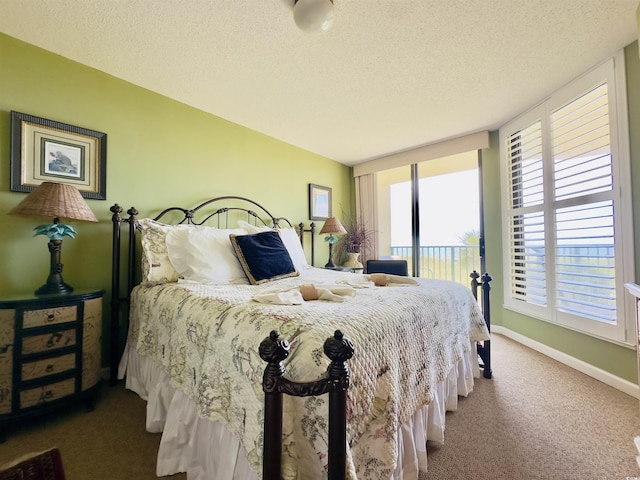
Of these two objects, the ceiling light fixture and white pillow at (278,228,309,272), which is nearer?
the ceiling light fixture

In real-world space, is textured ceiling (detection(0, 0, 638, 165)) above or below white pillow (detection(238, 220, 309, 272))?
above

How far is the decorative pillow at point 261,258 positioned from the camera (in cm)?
204

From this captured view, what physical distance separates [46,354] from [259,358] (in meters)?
1.51

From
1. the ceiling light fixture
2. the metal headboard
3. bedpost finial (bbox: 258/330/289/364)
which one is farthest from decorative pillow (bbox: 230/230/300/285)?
the ceiling light fixture

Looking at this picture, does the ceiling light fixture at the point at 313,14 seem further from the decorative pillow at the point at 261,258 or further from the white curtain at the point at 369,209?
the white curtain at the point at 369,209

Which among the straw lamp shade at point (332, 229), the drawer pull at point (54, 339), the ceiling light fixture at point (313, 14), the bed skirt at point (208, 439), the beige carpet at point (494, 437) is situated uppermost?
the ceiling light fixture at point (313, 14)

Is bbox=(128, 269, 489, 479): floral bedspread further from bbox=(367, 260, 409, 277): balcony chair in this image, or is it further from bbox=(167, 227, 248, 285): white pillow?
bbox=(367, 260, 409, 277): balcony chair

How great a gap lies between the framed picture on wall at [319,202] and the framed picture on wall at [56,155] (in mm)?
2400

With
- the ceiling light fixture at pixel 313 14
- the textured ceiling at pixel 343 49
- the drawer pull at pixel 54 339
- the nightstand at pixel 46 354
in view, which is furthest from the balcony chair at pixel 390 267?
the drawer pull at pixel 54 339

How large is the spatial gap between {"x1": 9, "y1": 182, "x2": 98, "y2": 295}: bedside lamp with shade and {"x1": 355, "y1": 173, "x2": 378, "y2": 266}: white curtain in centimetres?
354

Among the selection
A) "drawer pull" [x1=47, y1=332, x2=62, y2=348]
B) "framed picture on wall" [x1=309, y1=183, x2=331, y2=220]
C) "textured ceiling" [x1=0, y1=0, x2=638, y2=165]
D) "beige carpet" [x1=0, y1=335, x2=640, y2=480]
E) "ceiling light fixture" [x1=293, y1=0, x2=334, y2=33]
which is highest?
"textured ceiling" [x1=0, y1=0, x2=638, y2=165]

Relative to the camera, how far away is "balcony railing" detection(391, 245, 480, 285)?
418 cm

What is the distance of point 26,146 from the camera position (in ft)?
5.90

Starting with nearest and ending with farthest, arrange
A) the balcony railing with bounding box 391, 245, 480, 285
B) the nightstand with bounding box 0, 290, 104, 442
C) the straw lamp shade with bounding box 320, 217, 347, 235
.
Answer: the nightstand with bounding box 0, 290, 104, 442, the straw lamp shade with bounding box 320, 217, 347, 235, the balcony railing with bounding box 391, 245, 480, 285
